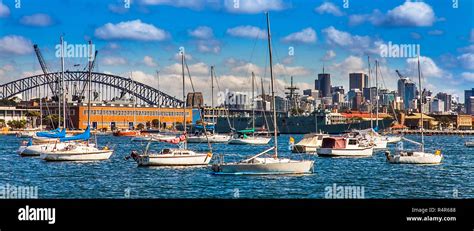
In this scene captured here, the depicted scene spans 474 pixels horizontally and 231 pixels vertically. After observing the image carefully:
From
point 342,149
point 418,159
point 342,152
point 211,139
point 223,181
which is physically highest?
point 211,139

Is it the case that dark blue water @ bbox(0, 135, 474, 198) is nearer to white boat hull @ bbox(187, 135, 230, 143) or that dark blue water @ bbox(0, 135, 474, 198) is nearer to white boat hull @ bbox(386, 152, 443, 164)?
white boat hull @ bbox(386, 152, 443, 164)

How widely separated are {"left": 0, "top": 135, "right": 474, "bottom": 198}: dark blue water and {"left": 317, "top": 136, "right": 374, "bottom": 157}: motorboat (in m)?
7.05

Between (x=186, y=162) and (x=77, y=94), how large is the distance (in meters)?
138

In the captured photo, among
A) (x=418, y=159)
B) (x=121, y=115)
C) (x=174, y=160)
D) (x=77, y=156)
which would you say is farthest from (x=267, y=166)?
(x=121, y=115)

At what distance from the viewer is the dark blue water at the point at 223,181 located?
99.1 ft

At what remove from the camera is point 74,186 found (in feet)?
109

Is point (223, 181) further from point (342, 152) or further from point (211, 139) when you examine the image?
point (211, 139)

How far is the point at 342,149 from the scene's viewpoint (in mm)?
54219

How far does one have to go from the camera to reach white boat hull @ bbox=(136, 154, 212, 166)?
136ft

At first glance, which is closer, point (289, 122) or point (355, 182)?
point (355, 182)

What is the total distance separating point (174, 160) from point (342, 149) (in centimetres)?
1658
